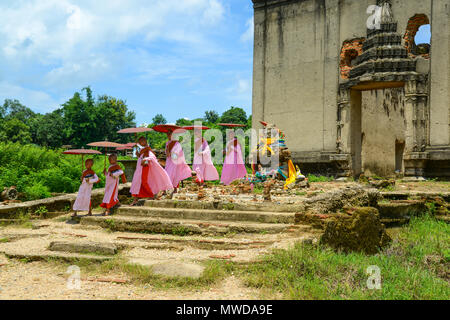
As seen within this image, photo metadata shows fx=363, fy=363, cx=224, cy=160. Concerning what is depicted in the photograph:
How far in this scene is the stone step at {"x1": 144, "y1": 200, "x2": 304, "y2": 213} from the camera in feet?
22.0

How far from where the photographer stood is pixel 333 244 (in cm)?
496

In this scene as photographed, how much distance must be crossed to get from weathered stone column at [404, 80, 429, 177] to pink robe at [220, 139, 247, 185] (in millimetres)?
5342

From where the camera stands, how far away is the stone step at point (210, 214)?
20.5 feet

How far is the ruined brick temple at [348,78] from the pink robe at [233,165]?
3427mm

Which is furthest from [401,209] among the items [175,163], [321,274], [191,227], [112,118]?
[112,118]

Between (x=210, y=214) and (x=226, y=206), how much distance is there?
1.40 feet

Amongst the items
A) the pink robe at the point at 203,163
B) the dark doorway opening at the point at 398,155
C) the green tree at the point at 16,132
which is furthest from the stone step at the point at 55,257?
the green tree at the point at 16,132

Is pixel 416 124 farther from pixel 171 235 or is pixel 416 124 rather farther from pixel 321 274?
pixel 321 274

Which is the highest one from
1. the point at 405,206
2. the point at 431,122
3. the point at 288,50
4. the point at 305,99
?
the point at 288,50

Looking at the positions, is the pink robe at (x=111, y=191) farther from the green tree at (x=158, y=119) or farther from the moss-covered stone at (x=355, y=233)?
the green tree at (x=158, y=119)

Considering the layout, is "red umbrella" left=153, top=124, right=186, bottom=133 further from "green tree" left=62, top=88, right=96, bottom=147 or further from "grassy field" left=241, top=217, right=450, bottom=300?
"green tree" left=62, top=88, right=96, bottom=147
